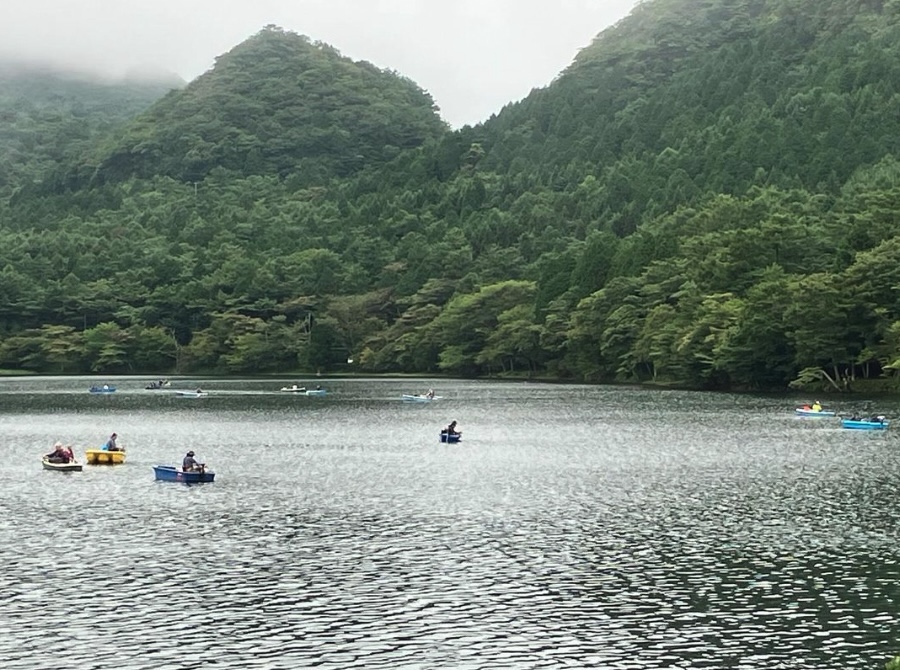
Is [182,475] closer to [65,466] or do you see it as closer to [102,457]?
[65,466]

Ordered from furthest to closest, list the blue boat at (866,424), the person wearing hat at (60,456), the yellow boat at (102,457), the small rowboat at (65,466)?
the blue boat at (866,424)
the yellow boat at (102,457)
the person wearing hat at (60,456)
the small rowboat at (65,466)

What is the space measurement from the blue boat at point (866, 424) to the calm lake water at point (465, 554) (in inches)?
62.2

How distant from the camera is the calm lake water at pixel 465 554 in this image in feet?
94.6

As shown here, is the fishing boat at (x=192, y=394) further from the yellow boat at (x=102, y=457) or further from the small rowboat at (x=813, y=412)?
the yellow boat at (x=102, y=457)

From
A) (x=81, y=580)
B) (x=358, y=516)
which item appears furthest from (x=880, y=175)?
(x=81, y=580)

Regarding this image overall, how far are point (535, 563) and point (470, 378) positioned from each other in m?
153

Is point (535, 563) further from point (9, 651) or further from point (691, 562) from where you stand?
point (9, 651)

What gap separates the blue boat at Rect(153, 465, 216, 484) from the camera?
59688mm

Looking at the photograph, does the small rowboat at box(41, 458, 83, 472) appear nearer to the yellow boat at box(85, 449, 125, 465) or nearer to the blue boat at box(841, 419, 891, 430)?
the yellow boat at box(85, 449, 125, 465)

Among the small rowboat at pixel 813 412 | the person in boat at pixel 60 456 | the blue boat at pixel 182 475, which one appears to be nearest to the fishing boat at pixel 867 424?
the small rowboat at pixel 813 412

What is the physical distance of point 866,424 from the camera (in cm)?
8200

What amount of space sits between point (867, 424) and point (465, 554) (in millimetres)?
50165

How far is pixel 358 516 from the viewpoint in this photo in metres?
48.2

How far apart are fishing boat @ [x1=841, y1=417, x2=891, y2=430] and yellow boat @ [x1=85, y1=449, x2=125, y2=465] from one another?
155 ft
